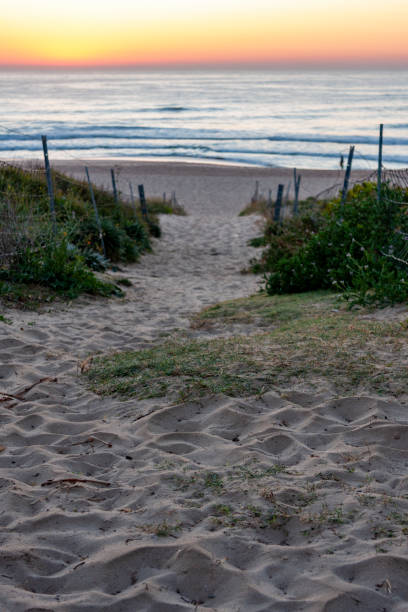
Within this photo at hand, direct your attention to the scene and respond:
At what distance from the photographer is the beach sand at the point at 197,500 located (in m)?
2.09

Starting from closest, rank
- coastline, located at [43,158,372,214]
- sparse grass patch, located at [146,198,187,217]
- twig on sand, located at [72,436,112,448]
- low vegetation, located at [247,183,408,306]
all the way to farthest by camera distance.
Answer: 1. twig on sand, located at [72,436,112,448]
2. low vegetation, located at [247,183,408,306]
3. sparse grass patch, located at [146,198,187,217]
4. coastline, located at [43,158,372,214]

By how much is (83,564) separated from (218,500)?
2.27 feet

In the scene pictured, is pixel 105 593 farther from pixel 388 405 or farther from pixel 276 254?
pixel 276 254

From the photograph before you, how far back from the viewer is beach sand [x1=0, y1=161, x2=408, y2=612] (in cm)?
209

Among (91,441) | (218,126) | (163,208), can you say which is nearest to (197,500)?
(91,441)

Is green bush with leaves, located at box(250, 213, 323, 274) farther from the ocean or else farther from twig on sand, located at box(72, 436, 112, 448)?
the ocean

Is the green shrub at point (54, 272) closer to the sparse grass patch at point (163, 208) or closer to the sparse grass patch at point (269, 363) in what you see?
the sparse grass patch at point (269, 363)

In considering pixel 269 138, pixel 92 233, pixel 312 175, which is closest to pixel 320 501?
pixel 92 233

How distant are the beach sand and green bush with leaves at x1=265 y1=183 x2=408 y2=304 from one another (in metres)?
3.17

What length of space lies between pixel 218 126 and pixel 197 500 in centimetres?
4597

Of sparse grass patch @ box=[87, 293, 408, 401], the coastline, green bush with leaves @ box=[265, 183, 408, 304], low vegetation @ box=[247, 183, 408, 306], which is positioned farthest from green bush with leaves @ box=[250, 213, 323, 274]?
the coastline

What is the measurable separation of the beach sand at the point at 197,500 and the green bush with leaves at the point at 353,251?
3.17 meters

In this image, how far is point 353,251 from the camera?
7.29 meters

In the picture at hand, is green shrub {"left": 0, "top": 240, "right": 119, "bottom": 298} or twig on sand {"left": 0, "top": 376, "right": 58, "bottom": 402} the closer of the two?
twig on sand {"left": 0, "top": 376, "right": 58, "bottom": 402}
